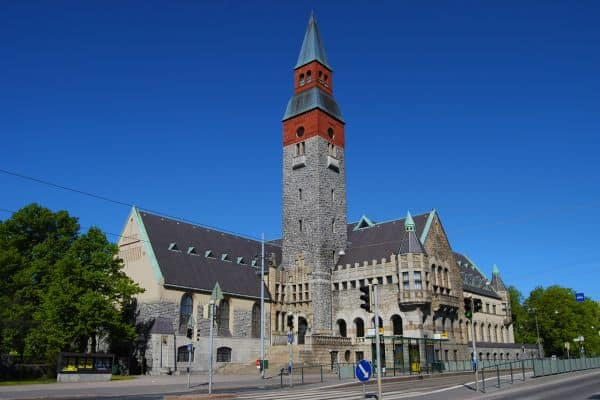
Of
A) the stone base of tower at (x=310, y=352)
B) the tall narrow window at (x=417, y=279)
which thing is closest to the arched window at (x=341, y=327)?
the stone base of tower at (x=310, y=352)

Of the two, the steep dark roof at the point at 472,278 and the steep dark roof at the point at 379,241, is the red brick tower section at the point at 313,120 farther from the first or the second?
the steep dark roof at the point at 472,278

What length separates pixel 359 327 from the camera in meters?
58.9

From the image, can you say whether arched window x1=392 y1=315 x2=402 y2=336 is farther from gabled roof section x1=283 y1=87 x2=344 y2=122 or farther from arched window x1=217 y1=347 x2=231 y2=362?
gabled roof section x1=283 y1=87 x2=344 y2=122

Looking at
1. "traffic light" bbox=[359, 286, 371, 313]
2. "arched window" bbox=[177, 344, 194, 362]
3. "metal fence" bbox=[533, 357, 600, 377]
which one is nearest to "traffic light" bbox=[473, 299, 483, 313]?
"traffic light" bbox=[359, 286, 371, 313]

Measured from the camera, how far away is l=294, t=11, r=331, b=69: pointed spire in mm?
66562

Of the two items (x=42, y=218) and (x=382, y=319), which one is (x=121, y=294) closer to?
(x=42, y=218)

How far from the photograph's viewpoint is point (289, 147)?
65312 mm

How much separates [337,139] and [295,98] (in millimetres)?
7036

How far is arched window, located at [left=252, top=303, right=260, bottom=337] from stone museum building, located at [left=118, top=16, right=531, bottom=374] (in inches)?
4.2

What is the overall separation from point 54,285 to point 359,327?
30703 mm

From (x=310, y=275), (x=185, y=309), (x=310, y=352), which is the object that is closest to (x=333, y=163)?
(x=310, y=275)

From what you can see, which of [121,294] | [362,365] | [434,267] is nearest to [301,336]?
[434,267]

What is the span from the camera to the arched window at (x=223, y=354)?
52822 millimetres

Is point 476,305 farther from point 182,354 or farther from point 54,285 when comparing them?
point 182,354
